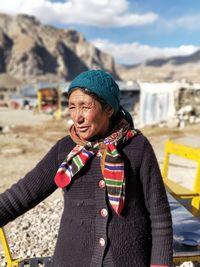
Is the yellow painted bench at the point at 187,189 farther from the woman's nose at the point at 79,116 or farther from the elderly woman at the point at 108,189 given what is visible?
the woman's nose at the point at 79,116

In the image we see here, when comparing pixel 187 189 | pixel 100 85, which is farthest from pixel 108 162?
pixel 187 189

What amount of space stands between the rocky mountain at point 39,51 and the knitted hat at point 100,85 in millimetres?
116139

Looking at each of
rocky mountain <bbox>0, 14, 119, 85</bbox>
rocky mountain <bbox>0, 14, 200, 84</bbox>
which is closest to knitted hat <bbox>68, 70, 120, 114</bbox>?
rocky mountain <bbox>0, 14, 200, 84</bbox>

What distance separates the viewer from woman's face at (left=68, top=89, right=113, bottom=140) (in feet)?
5.35

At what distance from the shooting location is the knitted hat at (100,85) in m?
1.58

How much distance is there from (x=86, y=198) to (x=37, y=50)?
14024 cm

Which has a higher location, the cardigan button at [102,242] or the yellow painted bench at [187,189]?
the cardigan button at [102,242]

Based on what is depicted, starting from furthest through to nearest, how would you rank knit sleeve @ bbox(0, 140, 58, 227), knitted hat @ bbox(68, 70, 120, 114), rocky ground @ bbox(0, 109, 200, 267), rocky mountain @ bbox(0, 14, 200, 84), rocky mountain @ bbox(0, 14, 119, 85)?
rocky mountain @ bbox(0, 14, 119, 85) → rocky mountain @ bbox(0, 14, 200, 84) → rocky ground @ bbox(0, 109, 200, 267) → knit sleeve @ bbox(0, 140, 58, 227) → knitted hat @ bbox(68, 70, 120, 114)

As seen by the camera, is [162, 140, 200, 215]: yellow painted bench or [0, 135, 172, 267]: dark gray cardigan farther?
[162, 140, 200, 215]: yellow painted bench

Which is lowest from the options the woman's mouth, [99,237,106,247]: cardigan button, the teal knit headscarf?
[99,237,106,247]: cardigan button

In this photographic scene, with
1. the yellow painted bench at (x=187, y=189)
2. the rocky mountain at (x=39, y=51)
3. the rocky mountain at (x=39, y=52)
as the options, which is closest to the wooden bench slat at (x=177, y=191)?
the yellow painted bench at (x=187, y=189)

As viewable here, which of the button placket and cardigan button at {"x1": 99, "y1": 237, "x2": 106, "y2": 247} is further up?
the button placket

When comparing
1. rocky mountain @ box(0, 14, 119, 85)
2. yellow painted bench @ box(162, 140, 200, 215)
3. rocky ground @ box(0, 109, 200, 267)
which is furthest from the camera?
rocky mountain @ box(0, 14, 119, 85)

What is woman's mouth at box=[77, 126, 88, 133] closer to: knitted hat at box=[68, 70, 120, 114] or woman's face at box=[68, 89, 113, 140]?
woman's face at box=[68, 89, 113, 140]
